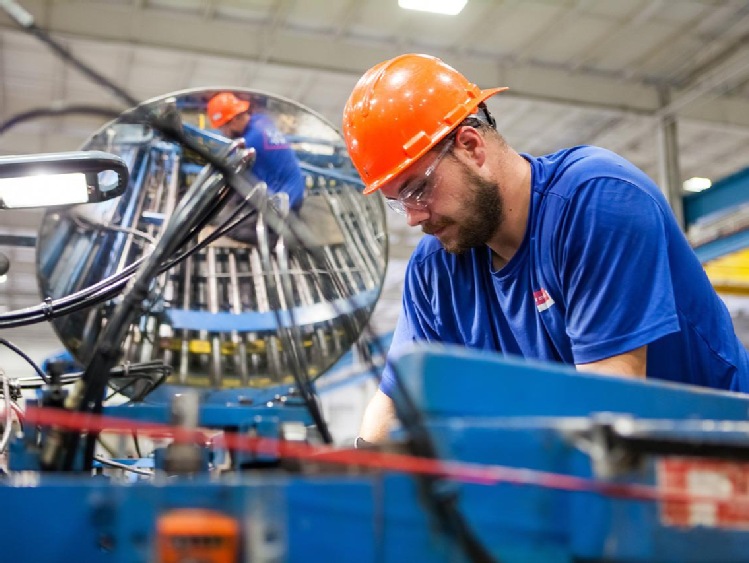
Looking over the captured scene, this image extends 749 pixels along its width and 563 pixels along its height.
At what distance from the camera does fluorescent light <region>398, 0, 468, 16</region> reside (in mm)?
4727

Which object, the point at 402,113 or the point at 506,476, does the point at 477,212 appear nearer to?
the point at 402,113

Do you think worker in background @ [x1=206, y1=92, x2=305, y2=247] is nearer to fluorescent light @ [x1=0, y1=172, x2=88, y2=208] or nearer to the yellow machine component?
fluorescent light @ [x1=0, y1=172, x2=88, y2=208]

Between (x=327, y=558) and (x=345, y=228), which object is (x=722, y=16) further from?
(x=327, y=558)

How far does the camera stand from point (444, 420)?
647 mm

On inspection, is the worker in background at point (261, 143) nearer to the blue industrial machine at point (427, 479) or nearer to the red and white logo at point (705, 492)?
the blue industrial machine at point (427, 479)

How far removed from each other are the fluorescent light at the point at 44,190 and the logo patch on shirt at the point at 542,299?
31.2 inches

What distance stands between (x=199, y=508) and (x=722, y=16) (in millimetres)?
5493

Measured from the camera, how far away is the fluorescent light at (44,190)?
1157mm

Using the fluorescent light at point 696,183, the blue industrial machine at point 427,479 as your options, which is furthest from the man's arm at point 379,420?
the fluorescent light at point 696,183

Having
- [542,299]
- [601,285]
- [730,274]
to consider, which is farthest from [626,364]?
[730,274]

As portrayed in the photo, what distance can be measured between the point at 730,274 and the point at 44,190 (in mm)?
4767

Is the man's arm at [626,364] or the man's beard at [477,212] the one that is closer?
the man's arm at [626,364]

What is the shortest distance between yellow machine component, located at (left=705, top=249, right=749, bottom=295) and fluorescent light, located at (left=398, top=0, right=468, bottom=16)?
2259 mm

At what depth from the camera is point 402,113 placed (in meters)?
1.46
